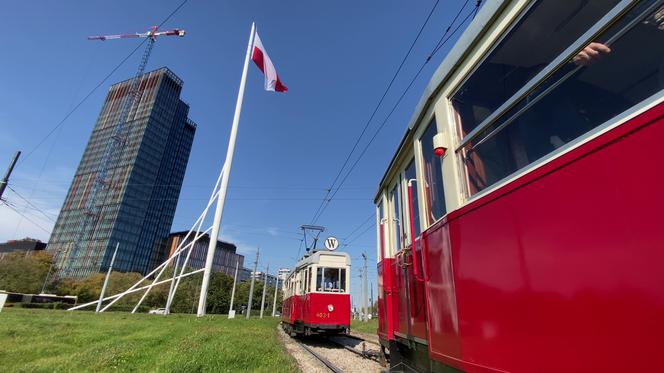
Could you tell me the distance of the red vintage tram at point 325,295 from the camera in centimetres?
1188

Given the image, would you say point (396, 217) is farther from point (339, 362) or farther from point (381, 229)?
point (339, 362)

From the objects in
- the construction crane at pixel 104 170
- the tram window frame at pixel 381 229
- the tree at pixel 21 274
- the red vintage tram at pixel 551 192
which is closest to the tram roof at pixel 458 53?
the red vintage tram at pixel 551 192

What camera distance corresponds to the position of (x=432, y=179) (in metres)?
3.02

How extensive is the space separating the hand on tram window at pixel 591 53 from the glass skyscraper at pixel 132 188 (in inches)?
4108

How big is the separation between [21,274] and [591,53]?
2601 inches

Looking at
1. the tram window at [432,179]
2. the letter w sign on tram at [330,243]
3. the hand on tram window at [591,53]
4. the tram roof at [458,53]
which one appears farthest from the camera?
the letter w sign on tram at [330,243]

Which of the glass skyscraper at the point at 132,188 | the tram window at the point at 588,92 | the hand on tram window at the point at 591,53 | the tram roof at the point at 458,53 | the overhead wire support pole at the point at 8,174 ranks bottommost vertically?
the tram window at the point at 588,92

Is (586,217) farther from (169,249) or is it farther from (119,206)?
(169,249)

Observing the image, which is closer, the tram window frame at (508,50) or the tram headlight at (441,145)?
the tram window frame at (508,50)

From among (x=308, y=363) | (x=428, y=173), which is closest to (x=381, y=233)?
(x=428, y=173)

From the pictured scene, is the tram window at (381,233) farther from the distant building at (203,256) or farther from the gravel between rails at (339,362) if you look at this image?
the distant building at (203,256)

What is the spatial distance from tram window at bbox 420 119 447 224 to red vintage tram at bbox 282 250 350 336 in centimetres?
973

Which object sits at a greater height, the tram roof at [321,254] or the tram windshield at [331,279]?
the tram roof at [321,254]

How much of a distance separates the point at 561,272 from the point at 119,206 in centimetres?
10627
